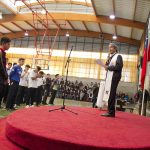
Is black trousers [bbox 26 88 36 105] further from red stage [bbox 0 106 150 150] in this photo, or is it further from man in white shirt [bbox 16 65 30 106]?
red stage [bbox 0 106 150 150]

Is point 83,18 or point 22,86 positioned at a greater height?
point 83,18

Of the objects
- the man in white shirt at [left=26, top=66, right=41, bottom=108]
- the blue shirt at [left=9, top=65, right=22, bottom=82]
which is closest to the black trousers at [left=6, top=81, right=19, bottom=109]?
the blue shirt at [left=9, top=65, right=22, bottom=82]

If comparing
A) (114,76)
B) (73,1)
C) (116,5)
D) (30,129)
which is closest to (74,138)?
(30,129)

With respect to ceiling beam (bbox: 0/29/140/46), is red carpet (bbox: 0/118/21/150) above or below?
below

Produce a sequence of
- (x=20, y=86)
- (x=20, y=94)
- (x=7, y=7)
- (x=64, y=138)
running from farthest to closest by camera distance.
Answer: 1. (x=7, y=7)
2. (x=20, y=86)
3. (x=20, y=94)
4. (x=64, y=138)

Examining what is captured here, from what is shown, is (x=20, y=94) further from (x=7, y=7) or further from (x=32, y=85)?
(x=7, y=7)

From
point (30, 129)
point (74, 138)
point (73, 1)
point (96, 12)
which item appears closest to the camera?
point (74, 138)

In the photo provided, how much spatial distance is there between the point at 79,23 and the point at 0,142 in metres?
18.1

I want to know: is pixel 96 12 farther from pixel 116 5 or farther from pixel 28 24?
pixel 28 24

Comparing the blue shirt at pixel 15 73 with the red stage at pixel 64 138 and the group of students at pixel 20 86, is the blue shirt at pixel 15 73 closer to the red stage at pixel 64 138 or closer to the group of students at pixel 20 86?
the group of students at pixel 20 86

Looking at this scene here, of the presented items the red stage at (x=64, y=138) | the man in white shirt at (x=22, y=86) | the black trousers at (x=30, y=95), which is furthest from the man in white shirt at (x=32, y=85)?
the red stage at (x=64, y=138)

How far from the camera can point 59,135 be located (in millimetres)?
3037

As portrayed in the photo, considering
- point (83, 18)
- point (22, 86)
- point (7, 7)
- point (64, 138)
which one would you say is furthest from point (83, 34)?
point (64, 138)

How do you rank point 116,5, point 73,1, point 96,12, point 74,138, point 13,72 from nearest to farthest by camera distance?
point 74,138 → point 13,72 → point 116,5 → point 96,12 → point 73,1
